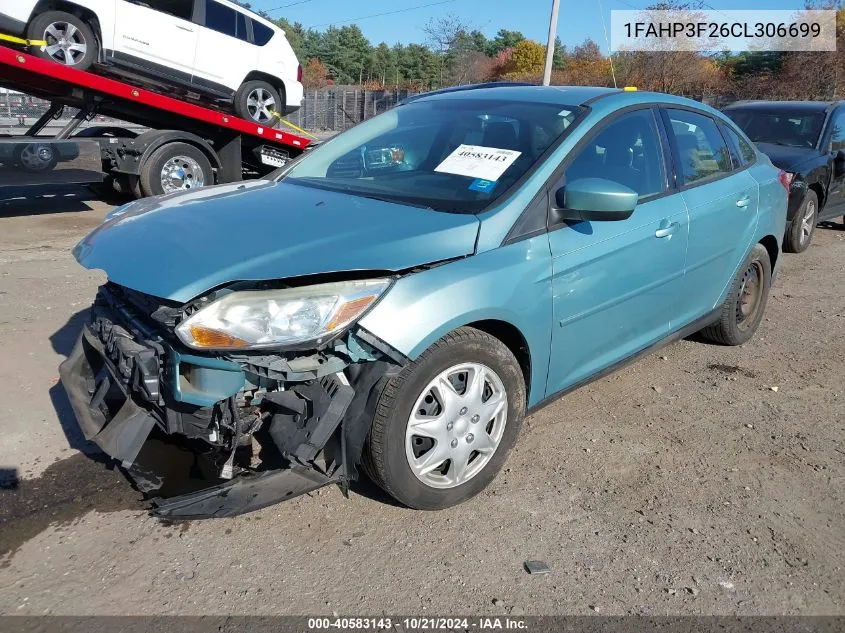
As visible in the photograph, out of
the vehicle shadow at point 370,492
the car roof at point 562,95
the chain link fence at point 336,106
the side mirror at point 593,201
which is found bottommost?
the vehicle shadow at point 370,492

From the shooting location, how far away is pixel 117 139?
28.4ft

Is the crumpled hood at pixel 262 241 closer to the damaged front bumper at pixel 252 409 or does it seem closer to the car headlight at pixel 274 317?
the car headlight at pixel 274 317

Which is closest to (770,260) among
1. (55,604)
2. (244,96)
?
(55,604)

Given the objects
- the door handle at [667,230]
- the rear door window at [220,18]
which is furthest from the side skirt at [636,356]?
the rear door window at [220,18]

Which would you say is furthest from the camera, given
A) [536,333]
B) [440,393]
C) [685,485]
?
[685,485]

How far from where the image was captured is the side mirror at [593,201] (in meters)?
2.87

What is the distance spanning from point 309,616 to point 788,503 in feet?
7.03

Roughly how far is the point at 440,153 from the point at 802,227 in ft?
20.7

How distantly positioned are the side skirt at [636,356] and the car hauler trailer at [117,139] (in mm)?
6964

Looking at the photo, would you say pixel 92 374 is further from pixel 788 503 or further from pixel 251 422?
pixel 788 503

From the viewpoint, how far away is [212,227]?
2.75 meters

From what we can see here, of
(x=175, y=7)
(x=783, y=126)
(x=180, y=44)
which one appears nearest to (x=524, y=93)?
(x=783, y=126)

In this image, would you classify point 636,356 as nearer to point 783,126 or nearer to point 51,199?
point 783,126

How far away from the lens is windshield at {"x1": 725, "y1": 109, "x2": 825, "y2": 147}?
27.1 ft
